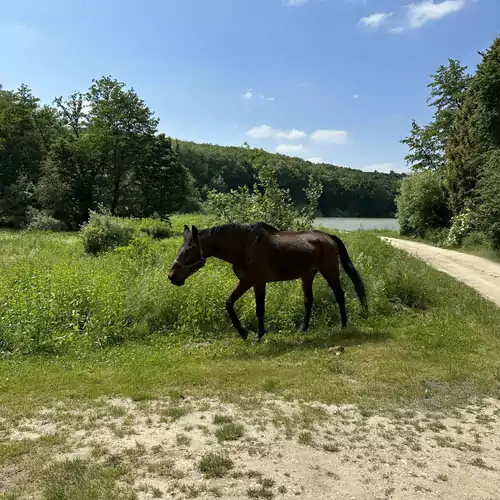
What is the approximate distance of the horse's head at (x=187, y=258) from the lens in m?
7.41

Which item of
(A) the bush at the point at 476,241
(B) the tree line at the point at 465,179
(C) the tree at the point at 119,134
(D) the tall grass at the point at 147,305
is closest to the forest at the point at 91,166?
(C) the tree at the point at 119,134

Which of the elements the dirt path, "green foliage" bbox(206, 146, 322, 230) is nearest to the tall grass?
the dirt path

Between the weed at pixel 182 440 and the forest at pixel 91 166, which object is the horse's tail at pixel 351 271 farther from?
the forest at pixel 91 166

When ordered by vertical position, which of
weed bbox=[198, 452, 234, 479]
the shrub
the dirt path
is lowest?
weed bbox=[198, 452, 234, 479]

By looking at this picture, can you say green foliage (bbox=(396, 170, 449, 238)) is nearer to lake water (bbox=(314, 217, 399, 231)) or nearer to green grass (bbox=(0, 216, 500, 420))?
lake water (bbox=(314, 217, 399, 231))

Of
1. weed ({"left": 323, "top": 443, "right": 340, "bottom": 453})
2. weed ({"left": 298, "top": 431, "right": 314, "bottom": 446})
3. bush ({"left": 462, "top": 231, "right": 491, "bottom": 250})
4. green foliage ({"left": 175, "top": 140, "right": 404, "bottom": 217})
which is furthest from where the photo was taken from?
green foliage ({"left": 175, "top": 140, "right": 404, "bottom": 217})

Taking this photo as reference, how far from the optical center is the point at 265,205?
1417 cm

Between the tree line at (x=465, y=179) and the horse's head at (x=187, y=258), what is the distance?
54.7 feet

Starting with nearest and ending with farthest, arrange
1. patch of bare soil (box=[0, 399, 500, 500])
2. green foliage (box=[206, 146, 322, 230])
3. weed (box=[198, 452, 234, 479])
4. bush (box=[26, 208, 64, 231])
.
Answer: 1. patch of bare soil (box=[0, 399, 500, 500])
2. weed (box=[198, 452, 234, 479])
3. green foliage (box=[206, 146, 322, 230])
4. bush (box=[26, 208, 64, 231])

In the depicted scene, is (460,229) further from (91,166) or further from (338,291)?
(91,166)

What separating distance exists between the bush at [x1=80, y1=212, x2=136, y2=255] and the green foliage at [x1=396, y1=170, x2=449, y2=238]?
20145 mm

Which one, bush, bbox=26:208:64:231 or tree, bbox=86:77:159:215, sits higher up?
tree, bbox=86:77:159:215

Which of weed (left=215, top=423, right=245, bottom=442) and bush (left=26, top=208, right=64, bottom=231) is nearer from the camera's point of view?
weed (left=215, top=423, right=245, bottom=442)

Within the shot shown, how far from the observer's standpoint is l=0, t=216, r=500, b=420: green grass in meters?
5.63
